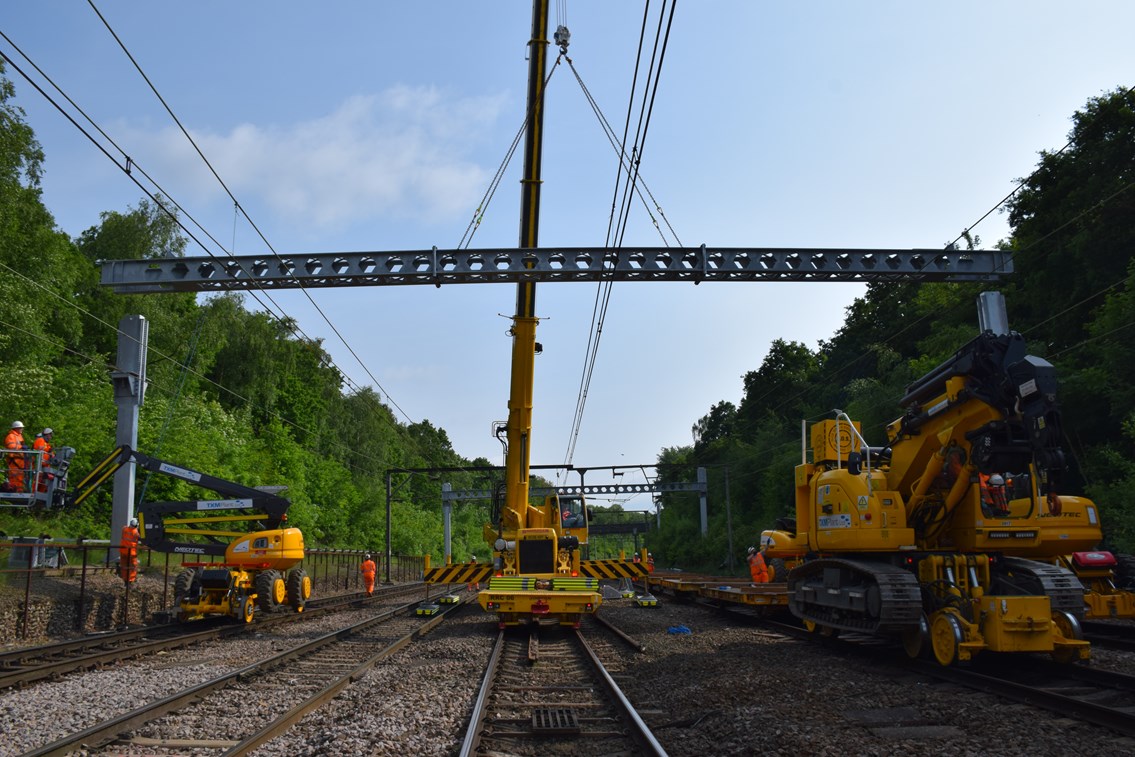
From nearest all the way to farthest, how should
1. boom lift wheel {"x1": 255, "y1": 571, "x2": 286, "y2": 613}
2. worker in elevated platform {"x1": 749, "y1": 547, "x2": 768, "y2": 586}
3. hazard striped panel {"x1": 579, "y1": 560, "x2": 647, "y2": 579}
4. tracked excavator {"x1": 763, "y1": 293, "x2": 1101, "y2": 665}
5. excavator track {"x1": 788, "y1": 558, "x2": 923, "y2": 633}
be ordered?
tracked excavator {"x1": 763, "y1": 293, "x2": 1101, "y2": 665}
excavator track {"x1": 788, "y1": 558, "x2": 923, "y2": 633}
boom lift wheel {"x1": 255, "y1": 571, "x2": 286, "y2": 613}
worker in elevated platform {"x1": 749, "y1": 547, "x2": 768, "y2": 586}
hazard striped panel {"x1": 579, "y1": 560, "x2": 647, "y2": 579}

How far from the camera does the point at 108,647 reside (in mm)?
12672

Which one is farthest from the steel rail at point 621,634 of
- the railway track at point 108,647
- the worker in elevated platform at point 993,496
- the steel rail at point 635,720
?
the railway track at point 108,647

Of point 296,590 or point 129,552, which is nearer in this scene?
point 129,552

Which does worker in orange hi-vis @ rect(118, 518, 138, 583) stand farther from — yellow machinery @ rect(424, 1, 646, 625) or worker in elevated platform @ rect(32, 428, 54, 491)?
yellow machinery @ rect(424, 1, 646, 625)

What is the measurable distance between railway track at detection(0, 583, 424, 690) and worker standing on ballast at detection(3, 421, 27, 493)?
8.91ft

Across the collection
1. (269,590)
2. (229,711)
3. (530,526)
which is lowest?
(229,711)

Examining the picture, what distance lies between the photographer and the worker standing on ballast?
13484 mm

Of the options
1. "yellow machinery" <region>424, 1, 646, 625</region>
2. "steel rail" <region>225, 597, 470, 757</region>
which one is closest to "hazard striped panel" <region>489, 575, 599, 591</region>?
"yellow machinery" <region>424, 1, 646, 625</region>

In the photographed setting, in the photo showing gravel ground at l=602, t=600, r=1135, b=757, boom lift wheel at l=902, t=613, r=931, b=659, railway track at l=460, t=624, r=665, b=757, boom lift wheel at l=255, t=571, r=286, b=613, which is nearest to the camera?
gravel ground at l=602, t=600, r=1135, b=757

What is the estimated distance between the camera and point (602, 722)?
7473 millimetres

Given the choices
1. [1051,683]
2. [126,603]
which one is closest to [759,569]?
[1051,683]

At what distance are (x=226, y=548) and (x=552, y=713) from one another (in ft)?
37.2

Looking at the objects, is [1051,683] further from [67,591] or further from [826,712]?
[67,591]

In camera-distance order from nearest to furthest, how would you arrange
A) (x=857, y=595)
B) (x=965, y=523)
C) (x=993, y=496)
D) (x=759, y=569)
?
(x=993, y=496) → (x=965, y=523) → (x=857, y=595) → (x=759, y=569)
